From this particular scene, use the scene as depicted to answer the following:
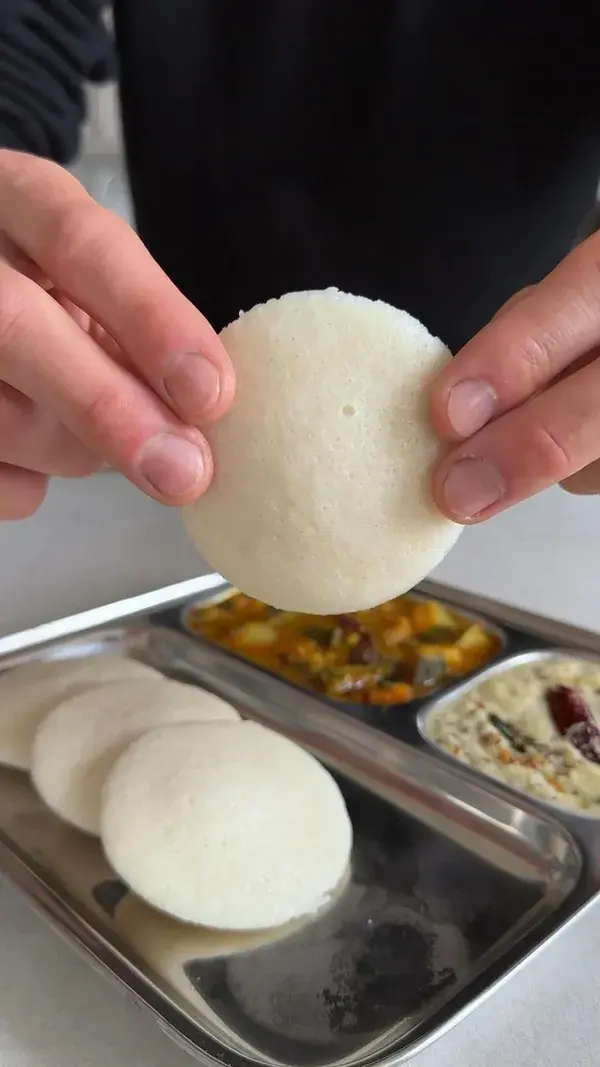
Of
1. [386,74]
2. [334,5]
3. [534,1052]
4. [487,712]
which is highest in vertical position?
[334,5]

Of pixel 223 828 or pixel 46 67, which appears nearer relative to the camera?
pixel 223 828

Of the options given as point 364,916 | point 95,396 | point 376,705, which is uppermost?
point 95,396

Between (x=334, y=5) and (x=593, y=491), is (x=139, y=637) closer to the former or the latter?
(x=593, y=491)

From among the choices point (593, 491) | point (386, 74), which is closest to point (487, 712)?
point (593, 491)

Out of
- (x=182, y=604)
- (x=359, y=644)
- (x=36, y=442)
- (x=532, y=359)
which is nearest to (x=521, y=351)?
(x=532, y=359)

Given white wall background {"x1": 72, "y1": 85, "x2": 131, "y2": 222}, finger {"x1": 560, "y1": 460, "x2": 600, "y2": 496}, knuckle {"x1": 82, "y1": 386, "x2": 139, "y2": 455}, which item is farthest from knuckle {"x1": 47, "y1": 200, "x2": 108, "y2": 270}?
white wall background {"x1": 72, "y1": 85, "x2": 131, "y2": 222}

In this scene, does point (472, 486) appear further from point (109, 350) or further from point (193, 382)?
point (109, 350)

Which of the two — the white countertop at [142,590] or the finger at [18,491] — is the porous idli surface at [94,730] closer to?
the white countertop at [142,590]
